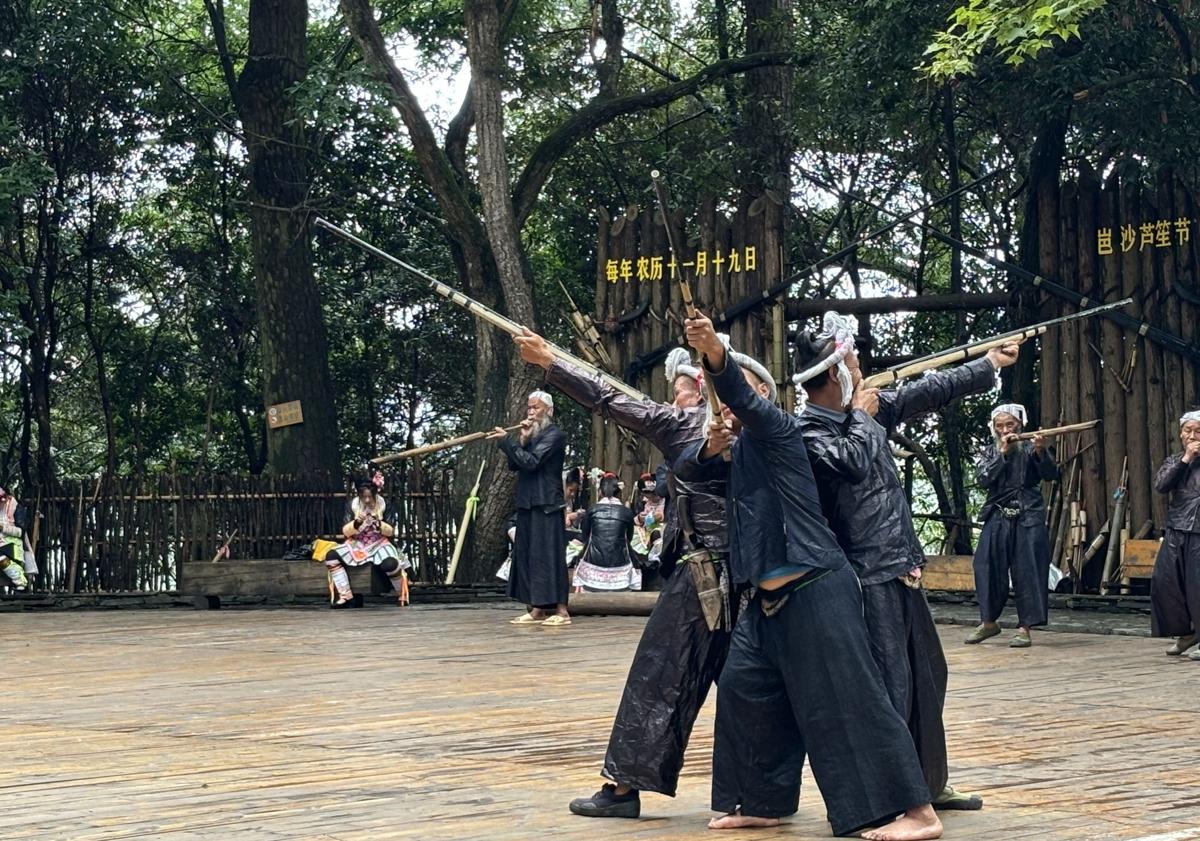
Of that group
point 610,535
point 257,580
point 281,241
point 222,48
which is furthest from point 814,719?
point 222,48

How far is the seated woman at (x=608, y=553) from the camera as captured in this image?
1582cm

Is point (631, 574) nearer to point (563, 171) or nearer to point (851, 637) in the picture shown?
point (563, 171)

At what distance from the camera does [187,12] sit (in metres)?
25.2

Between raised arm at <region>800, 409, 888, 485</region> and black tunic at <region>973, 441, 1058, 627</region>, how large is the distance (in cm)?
710

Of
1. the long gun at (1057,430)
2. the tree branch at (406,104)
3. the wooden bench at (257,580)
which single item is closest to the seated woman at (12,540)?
the wooden bench at (257,580)

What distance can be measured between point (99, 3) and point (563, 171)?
609cm

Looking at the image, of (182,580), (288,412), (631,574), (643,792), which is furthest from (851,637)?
(288,412)

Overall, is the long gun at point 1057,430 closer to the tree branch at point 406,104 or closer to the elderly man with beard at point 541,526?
the elderly man with beard at point 541,526

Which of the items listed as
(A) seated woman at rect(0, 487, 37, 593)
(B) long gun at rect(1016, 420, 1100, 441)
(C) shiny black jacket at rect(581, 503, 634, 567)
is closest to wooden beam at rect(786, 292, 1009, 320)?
(B) long gun at rect(1016, 420, 1100, 441)

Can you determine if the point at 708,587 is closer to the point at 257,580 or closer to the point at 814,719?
the point at 814,719

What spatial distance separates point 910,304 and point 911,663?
10.2 meters

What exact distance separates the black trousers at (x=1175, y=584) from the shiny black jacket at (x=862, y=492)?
6364 mm

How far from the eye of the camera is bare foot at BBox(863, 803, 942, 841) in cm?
549

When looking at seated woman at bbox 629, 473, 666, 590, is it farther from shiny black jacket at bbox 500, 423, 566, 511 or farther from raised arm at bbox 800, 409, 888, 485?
raised arm at bbox 800, 409, 888, 485
